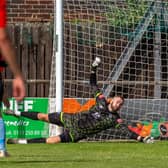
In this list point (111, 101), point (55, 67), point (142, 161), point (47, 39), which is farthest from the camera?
point (47, 39)

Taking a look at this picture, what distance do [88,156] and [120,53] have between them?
5.17 meters

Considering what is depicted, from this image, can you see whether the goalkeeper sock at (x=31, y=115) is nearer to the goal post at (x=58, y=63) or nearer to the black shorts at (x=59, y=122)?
the black shorts at (x=59, y=122)

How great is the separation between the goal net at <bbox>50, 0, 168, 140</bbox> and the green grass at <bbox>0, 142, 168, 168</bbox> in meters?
1.26

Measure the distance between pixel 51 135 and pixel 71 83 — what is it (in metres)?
1.06

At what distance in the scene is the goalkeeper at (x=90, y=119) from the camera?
568 inches

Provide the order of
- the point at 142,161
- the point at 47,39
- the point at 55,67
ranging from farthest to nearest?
the point at 47,39 → the point at 55,67 → the point at 142,161

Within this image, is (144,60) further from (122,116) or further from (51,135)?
(51,135)

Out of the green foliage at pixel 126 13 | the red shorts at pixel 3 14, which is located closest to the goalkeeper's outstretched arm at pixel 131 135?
the green foliage at pixel 126 13

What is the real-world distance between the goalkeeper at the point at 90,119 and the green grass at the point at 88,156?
1.23 feet

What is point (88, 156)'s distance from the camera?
11.0 metres

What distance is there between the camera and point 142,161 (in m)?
10.1

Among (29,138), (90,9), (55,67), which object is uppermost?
(90,9)

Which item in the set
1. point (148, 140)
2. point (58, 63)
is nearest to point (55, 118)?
point (58, 63)

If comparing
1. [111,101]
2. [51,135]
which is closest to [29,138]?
[51,135]
